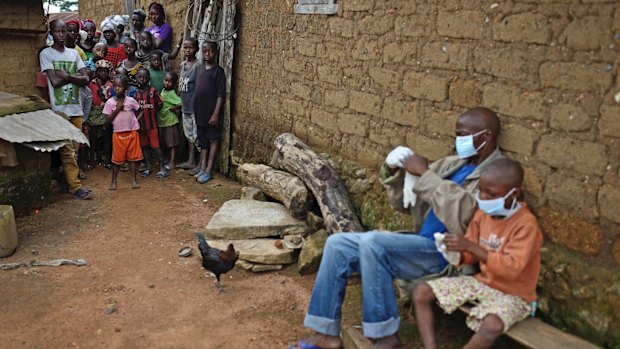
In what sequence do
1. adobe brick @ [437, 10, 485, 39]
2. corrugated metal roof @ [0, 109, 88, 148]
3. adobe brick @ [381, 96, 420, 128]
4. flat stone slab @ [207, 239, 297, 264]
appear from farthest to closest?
1. corrugated metal roof @ [0, 109, 88, 148]
2. flat stone slab @ [207, 239, 297, 264]
3. adobe brick @ [381, 96, 420, 128]
4. adobe brick @ [437, 10, 485, 39]

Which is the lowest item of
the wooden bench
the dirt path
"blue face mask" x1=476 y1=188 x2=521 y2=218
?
the dirt path

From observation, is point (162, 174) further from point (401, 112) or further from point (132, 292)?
point (401, 112)

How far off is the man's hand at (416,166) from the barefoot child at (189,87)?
4.84m

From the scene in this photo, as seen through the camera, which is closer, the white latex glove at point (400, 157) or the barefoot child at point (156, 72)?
the white latex glove at point (400, 157)

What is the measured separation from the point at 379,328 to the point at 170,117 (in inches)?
220

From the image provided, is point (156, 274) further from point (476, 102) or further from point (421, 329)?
point (476, 102)

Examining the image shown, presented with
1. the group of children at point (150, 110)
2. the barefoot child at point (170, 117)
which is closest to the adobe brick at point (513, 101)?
the group of children at point (150, 110)

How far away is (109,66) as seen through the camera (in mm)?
8047

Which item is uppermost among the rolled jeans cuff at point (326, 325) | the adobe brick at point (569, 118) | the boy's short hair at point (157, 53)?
the adobe brick at point (569, 118)

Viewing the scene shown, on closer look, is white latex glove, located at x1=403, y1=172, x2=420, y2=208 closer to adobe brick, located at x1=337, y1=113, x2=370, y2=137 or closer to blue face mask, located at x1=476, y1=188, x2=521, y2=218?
blue face mask, located at x1=476, y1=188, x2=521, y2=218

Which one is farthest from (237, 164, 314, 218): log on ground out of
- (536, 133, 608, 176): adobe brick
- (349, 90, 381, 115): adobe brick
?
(536, 133, 608, 176): adobe brick

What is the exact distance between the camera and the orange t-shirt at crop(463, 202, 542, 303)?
282 centimetres

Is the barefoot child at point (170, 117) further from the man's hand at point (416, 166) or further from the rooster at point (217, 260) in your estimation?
the man's hand at point (416, 166)

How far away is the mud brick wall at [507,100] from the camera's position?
3.12 meters
